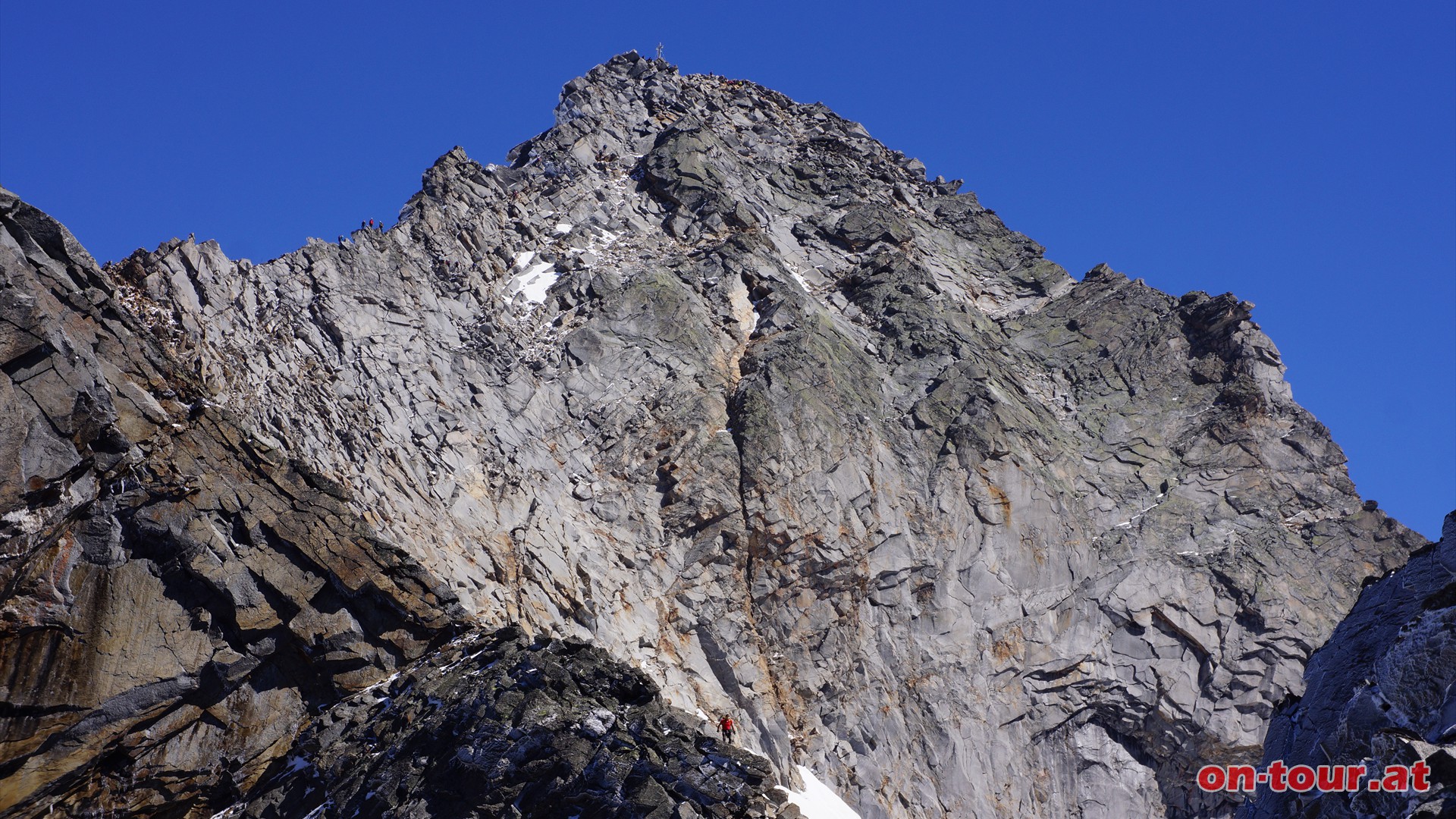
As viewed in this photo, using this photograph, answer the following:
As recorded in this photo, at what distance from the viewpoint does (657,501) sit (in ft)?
155

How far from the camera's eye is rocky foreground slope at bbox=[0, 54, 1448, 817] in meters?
30.9

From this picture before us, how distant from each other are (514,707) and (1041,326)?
4094 cm

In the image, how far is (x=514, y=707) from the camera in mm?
30516

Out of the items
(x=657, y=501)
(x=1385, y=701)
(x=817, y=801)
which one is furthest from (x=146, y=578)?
(x=1385, y=701)

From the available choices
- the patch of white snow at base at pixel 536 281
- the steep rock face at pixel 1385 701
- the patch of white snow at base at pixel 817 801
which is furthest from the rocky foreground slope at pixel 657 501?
the steep rock face at pixel 1385 701

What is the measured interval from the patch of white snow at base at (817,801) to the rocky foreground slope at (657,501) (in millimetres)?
667

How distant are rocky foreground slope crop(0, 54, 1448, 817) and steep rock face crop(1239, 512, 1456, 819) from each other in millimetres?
2272

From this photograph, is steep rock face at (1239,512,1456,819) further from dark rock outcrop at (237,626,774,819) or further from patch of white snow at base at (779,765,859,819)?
patch of white snow at base at (779,765,859,819)

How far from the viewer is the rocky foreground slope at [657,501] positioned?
101 ft

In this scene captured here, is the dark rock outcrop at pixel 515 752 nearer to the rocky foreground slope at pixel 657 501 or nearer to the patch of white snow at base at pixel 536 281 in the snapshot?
the rocky foreground slope at pixel 657 501

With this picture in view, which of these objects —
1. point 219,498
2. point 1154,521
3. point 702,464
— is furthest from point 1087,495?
point 219,498

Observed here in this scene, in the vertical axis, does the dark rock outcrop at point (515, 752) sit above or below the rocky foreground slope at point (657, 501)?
below

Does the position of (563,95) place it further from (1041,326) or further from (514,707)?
(514,707)

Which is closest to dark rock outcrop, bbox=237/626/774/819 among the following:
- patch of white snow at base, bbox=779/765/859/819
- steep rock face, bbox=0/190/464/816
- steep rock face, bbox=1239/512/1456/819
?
steep rock face, bbox=0/190/464/816
